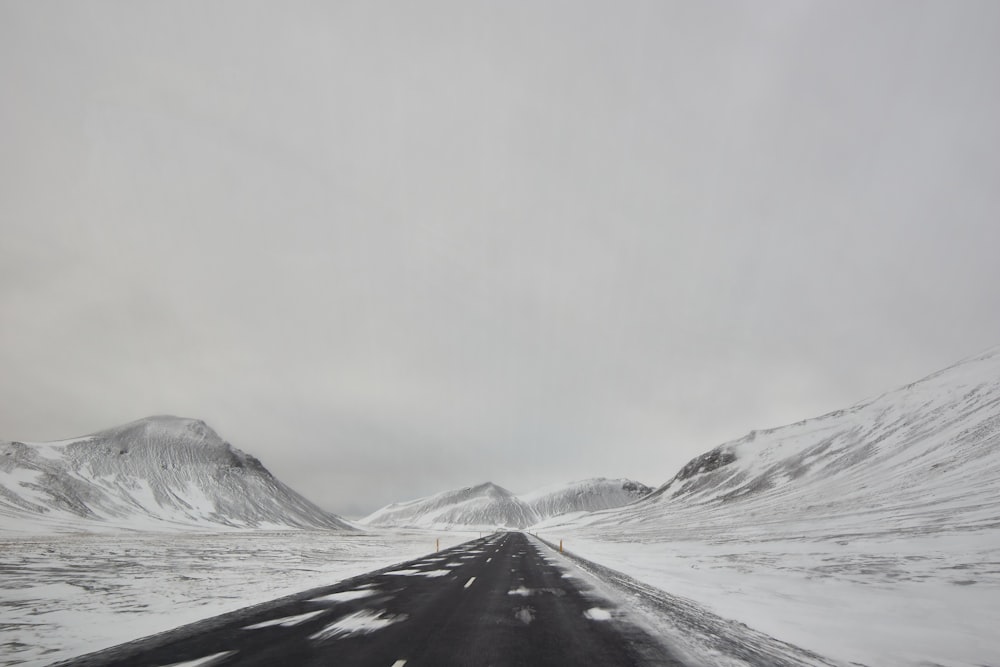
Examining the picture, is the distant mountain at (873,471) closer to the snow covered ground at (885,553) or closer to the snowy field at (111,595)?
the snow covered ground at (885,553)

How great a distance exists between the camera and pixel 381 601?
39.9 feet

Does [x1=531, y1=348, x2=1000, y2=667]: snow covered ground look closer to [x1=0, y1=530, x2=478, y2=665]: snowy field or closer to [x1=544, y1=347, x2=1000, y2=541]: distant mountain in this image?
[x1=544, y1=347, x2=1000, y2=541]: distant mountain

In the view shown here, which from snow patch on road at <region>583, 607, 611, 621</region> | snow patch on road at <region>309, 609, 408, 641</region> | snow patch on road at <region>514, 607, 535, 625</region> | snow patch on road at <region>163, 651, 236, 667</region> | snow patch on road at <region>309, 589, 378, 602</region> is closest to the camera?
snow patch on road at <region>163, 651, 236, 667</region>

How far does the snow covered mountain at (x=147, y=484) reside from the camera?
100750 millimetres

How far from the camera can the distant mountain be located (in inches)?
1406

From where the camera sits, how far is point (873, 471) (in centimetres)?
6438

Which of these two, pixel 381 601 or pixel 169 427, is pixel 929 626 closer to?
pixel 381 601

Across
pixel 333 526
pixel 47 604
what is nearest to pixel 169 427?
pixel 333 526

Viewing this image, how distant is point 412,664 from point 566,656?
2.32 meters

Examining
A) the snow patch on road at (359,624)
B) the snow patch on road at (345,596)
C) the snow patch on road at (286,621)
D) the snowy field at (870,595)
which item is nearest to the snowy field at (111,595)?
the snow patch on road at (345,596)

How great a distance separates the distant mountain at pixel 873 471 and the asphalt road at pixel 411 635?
1075 inches

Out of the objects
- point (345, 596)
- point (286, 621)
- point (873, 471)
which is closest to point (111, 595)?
point (345, 596)

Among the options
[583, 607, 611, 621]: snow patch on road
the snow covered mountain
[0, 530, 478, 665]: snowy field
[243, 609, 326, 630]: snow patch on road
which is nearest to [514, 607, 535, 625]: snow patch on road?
[583, 607, 611, 621]: snow patch on road

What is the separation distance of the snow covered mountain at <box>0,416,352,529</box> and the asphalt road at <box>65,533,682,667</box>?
331 ft
